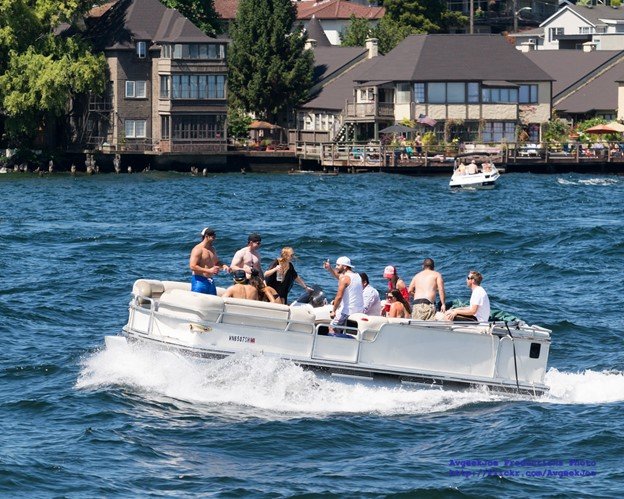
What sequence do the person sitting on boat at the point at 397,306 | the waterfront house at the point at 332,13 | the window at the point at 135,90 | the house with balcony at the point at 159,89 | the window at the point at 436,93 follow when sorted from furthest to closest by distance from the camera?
the waterfront house at the point at 332,13
the window at the point at 436,93
the window at the point at 135,90
the house with balcony at the point at 159,89
the person sitting on boat at the point at 397,306

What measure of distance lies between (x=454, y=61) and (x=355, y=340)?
2841 inches

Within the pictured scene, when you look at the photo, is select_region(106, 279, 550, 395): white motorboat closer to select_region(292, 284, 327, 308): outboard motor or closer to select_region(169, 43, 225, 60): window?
select_region(292, 284, 327, 308): outboard motor

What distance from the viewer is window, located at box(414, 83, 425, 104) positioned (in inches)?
3548

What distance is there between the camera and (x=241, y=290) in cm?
2262

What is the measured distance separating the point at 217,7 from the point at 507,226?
84224 mm

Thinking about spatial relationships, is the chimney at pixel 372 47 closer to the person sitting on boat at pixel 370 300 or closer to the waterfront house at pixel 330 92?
the waterfront house at pixel 330 92

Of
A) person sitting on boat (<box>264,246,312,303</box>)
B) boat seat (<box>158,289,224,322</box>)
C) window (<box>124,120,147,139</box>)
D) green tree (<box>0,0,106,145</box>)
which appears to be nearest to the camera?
boat seat (<box>158,289,224,322</box>)

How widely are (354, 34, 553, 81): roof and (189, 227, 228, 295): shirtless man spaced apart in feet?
221

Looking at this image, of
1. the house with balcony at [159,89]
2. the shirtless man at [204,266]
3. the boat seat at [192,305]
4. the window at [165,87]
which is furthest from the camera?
the window at [165,87]

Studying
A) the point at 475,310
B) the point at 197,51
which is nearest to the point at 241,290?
the point at 475,310

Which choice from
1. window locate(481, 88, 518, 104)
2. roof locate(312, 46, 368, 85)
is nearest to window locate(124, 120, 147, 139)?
roof locate(312, 46, 368, 85)

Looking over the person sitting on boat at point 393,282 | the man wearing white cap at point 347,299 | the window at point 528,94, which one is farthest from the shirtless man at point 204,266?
the window at point 528,94

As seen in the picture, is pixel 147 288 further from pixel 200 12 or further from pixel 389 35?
pixel 389 35

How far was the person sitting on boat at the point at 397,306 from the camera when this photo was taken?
75.1ft
